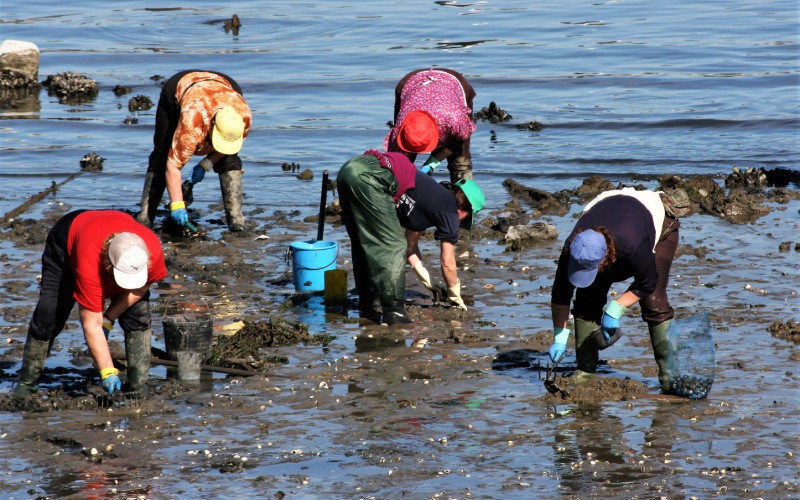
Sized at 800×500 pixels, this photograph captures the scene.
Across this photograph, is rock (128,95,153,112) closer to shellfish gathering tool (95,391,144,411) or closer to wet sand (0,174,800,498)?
wet sand (0,174,800,498)

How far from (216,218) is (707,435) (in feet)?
22.9

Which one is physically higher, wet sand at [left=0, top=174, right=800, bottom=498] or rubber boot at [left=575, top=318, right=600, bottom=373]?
rubber boot at [left=575, top=318, right=600, bottom=373]

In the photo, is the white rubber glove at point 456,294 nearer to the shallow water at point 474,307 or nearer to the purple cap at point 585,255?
the shallow water at point 474,307

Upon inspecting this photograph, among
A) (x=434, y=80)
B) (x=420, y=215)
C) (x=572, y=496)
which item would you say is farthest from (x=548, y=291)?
(x=572, y=496)

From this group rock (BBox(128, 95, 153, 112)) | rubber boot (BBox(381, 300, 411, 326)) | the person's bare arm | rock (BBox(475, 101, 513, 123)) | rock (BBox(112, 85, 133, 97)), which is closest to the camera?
the person's bare arm

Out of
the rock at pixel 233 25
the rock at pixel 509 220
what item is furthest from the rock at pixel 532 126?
the rock at pixel 233 25

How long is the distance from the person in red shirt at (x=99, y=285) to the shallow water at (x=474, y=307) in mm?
362

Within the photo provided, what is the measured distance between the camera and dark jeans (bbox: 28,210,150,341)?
679 centimetres

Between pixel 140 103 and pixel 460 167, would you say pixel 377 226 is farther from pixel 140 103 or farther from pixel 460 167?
pixel 140 103

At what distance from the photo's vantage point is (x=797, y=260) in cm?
1032

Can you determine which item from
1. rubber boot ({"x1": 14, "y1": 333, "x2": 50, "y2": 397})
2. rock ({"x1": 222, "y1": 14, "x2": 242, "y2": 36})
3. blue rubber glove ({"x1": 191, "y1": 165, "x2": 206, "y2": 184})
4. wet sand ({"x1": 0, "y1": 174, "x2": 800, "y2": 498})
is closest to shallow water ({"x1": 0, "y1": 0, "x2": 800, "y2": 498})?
wet sand ({"x1": 0, "y1": 174, "x2": 800, "y2": 498})

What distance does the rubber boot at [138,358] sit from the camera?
7.20 metres

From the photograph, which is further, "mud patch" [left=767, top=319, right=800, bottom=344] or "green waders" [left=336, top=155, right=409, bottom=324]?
"green waders" [left=336, top=155, right=409, bottom=324]

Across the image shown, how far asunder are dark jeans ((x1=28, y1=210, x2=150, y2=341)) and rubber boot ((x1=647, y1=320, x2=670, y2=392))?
10.6 feet
